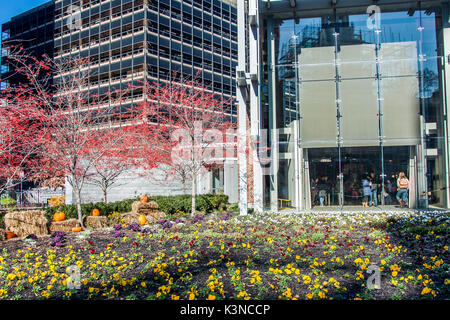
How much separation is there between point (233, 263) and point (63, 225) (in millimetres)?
5485

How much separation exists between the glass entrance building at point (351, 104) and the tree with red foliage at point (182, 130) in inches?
52.9

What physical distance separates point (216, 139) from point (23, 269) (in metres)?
9.32

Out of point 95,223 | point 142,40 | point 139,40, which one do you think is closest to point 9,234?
point 95,223

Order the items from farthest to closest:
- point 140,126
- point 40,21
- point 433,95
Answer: point 40,21, point 140,126, point 433,95

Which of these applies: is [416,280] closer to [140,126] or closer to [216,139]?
[216,139]

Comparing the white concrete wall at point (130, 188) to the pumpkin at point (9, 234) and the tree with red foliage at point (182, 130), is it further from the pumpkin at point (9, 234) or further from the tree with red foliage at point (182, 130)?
the pumpkin at point (9, 234)

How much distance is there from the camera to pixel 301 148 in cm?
1423

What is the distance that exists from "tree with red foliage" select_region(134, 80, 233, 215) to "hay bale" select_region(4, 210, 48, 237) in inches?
176

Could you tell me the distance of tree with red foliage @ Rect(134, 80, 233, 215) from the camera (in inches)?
504

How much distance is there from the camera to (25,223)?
8883mm

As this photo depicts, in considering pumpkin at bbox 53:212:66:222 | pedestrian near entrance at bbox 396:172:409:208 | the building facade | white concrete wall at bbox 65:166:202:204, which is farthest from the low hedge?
the building facade

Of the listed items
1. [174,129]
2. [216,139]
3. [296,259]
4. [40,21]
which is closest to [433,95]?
[216,139]

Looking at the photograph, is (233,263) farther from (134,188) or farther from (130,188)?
(130,188)
